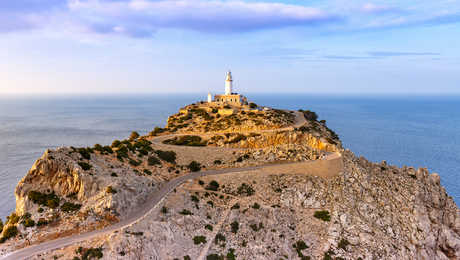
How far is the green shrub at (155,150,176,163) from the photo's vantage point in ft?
133

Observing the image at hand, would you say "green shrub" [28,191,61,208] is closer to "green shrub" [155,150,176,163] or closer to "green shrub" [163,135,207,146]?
"green shrub" [155,150,176,163]

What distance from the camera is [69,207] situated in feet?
82.5

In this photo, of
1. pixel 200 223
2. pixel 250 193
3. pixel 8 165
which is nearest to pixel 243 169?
pixel 250 193

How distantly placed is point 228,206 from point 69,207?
1786 cm

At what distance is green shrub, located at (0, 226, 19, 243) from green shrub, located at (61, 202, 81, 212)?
382 centimetres

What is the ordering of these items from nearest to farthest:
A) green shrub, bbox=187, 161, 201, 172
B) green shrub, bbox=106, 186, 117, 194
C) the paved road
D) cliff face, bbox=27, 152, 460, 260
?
1. the paved road
2. cliff face, bbox=27, 152, 460, 260
3. green shrub, bbox=106, 186, 117, 194
4. green shrub, bbox=187, 161, 201, 172

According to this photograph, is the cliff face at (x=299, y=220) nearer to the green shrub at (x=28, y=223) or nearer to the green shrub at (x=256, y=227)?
the green shrub at (x=256, y=227)

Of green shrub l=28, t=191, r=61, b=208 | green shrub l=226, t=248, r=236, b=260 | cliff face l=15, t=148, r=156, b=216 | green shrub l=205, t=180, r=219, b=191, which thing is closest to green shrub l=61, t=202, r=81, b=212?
cliff face l=15, t=148, r=156, b=216

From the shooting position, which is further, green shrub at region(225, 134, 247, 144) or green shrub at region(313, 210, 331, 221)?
green shrub at region(225, 134, 247, 144)

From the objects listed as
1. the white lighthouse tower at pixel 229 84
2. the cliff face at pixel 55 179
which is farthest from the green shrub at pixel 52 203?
the white lighthouse tower at pixel 229 84

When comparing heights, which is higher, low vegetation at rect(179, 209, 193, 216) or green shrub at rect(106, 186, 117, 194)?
green shrub at rect(106, 186, 117, 194)

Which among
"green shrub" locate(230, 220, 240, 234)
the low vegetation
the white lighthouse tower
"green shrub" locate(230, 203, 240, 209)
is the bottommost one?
"green shrub" locate(230, 220, 240, 234)

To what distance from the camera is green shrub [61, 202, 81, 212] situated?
24906 millimetres

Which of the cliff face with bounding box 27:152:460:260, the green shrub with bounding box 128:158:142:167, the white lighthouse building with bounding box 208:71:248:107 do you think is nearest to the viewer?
the cliff face with bounding box 27:152:460:260
